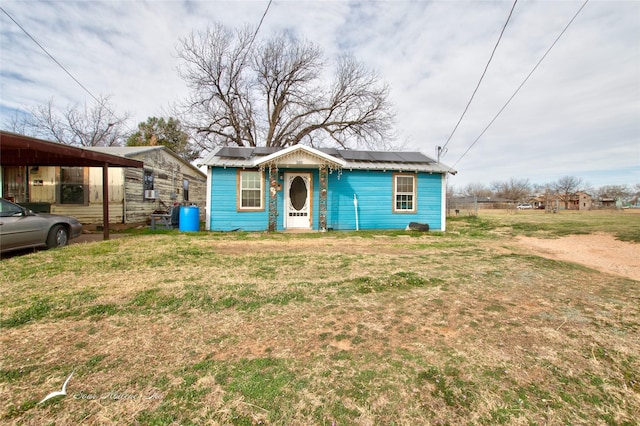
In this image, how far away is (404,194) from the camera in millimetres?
11773

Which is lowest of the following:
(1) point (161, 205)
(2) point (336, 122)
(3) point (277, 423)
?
(3) point (277, 423)

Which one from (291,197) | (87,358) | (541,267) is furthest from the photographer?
(291,197)

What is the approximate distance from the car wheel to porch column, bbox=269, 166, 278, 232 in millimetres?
5657

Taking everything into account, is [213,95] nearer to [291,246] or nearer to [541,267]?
[291,246]

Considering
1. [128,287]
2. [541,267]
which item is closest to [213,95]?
[128,287]

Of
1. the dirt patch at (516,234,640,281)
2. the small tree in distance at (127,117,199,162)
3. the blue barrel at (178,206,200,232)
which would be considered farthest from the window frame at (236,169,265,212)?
the small tree in distance at (127,117,199,162)

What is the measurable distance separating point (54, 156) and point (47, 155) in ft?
0.52

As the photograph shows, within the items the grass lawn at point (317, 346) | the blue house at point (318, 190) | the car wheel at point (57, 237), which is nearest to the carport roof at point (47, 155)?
the car wheel at point (57, 237)

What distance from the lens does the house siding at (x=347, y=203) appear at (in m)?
10.6

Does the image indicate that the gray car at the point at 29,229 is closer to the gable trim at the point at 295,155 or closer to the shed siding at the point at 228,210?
the shed siding at the point at 228,210

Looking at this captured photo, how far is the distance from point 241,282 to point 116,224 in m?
10.2

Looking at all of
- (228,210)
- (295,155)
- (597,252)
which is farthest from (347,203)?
(597,252)

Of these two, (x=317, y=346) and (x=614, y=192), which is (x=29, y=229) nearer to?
(x=317, y=346)

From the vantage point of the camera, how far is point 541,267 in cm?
550
